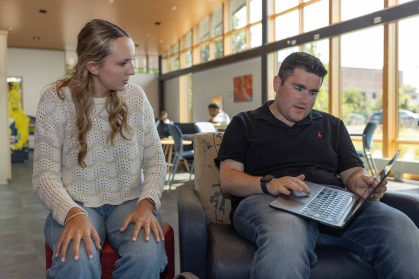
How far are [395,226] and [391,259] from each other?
4.9 inches

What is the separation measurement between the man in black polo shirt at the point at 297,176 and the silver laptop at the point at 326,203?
40 mm

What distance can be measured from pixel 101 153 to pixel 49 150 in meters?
0.18

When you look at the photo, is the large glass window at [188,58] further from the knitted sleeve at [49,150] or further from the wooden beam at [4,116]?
the knitted sleeve at [49,150]

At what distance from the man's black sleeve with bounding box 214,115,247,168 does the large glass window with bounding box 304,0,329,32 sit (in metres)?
6.22

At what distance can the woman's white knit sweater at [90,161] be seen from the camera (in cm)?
130

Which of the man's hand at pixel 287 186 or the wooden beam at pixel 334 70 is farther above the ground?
the wooden beam at pixel 334 70

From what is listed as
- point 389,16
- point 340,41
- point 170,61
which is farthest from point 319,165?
point 170,61

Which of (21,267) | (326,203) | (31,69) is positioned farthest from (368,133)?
(31,69)

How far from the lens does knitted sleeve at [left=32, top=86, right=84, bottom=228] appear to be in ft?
4.14

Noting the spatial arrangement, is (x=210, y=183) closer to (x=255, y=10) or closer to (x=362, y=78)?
(x=362, y=78)

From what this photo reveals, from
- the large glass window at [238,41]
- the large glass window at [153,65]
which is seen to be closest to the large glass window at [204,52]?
the large glass window at [238,41]

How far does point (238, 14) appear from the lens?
9.88 metres

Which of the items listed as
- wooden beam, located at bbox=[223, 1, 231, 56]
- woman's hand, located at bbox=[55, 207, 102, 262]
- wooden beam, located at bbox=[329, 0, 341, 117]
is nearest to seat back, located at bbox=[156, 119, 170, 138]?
wooden beam, located at bbox=[223, 1, 231, 56]

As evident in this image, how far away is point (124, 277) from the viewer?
3.67 feet
